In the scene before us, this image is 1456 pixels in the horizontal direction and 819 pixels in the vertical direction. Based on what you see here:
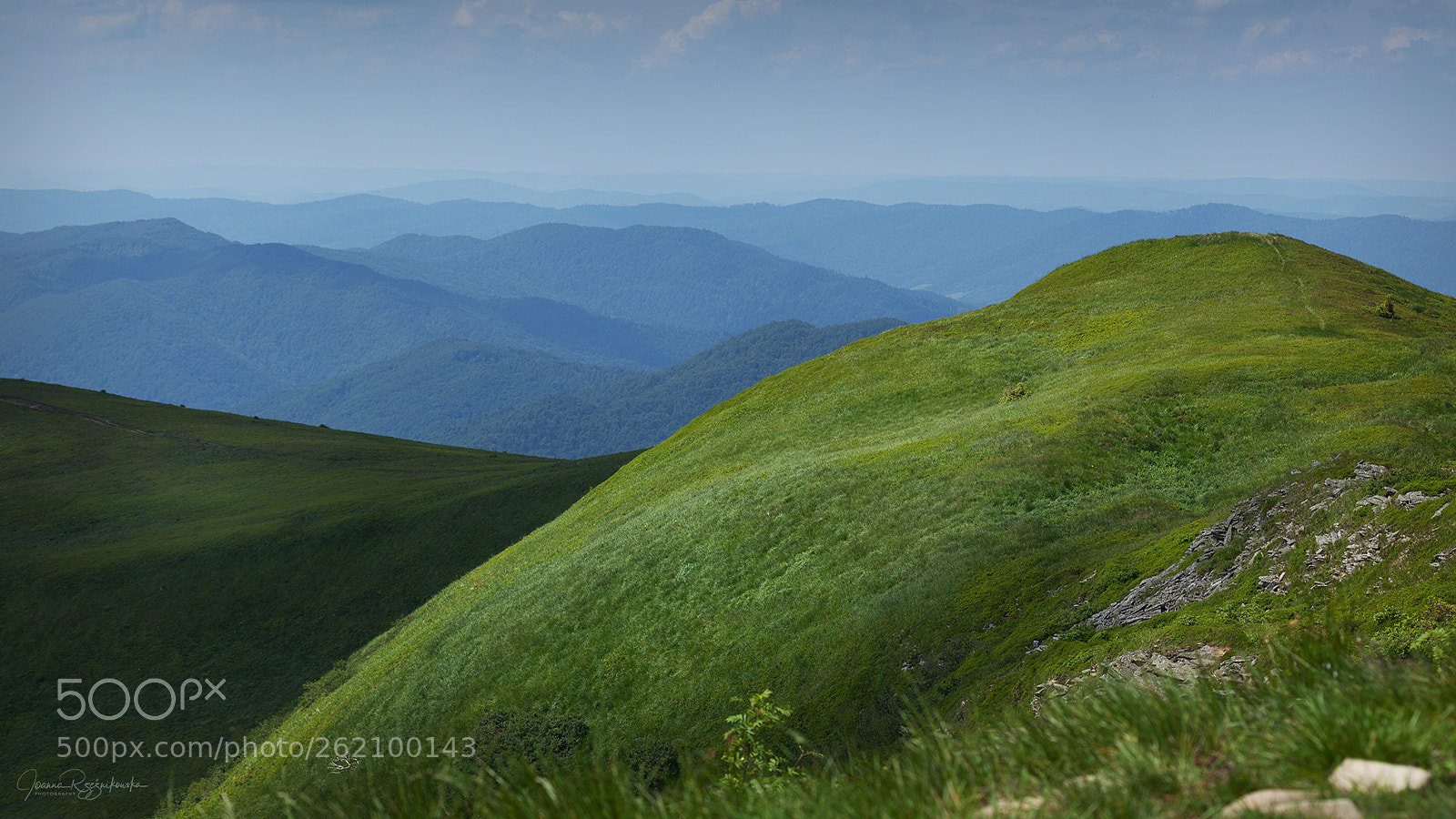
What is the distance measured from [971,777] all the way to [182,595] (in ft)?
243

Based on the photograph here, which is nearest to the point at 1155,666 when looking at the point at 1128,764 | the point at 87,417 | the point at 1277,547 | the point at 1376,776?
the point at 1277,547

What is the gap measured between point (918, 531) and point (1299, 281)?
3790cm

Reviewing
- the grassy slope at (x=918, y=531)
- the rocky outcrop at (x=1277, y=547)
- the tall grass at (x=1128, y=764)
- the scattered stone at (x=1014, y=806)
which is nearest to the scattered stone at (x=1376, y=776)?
the tall grass at (x=1128, y=764)

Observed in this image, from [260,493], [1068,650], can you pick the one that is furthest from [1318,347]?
[260,493]

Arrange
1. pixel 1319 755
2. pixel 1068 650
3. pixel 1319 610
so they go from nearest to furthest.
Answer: pixel 1319 755 → pixel 1319 610 → pixel 1068 650

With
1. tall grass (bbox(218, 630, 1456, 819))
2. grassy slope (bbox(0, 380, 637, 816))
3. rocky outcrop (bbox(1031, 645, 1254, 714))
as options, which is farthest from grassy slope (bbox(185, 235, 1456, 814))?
grassy slope (bbox(0, 380, 637, 816))

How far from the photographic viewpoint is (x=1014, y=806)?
15.6 feet

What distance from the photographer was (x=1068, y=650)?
43.2 feet

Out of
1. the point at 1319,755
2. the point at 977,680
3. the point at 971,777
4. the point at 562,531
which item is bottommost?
the point at 562,531

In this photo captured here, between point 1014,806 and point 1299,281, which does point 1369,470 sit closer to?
point 1014,806

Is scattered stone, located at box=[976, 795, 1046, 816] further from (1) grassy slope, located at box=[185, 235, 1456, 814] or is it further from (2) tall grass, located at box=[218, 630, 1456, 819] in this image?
(1) grassy slope, located at box=[185, 235, 1456, 814]

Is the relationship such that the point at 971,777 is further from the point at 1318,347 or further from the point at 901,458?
the point at 1318,347

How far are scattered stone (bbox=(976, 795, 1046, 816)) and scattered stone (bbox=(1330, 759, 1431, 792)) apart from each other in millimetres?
1538

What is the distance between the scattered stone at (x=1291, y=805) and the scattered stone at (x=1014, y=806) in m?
0.96
